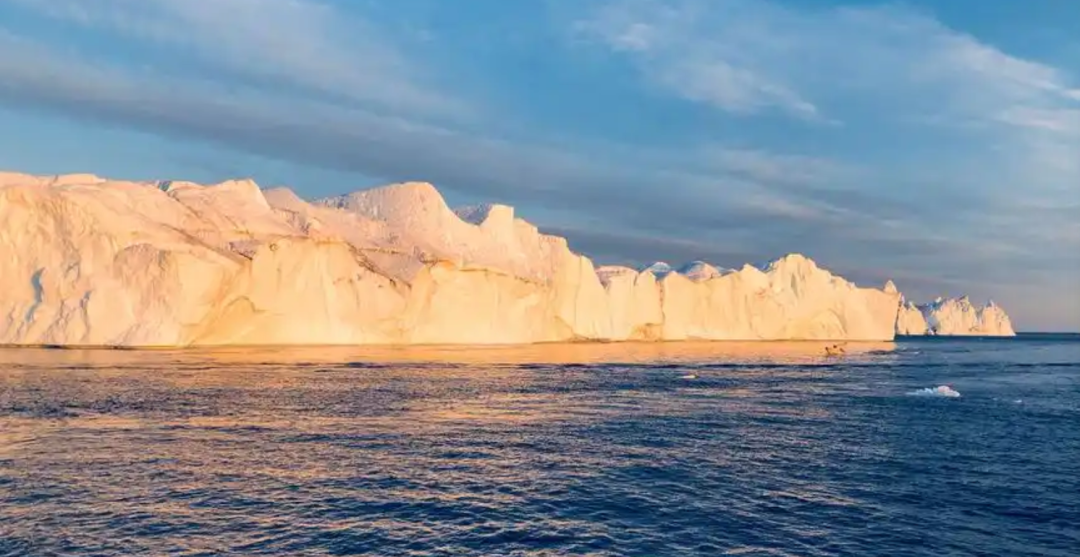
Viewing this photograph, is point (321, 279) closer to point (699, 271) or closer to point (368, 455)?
point (368, 455)

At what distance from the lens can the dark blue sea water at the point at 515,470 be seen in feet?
42.4

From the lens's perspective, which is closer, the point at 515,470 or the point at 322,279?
the point at 515,470

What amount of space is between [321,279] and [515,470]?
178ft

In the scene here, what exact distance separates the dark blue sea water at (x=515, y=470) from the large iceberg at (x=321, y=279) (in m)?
21.8

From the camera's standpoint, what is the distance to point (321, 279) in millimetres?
68875

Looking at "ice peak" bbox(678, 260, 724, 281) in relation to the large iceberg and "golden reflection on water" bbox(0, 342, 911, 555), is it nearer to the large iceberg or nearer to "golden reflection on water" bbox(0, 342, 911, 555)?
the large iceberg

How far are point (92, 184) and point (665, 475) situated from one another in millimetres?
64628

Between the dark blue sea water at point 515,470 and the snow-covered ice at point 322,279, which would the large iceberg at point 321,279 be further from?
the dark blue sea water at point 515,470

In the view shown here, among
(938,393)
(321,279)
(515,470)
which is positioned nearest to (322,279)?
(321,279)

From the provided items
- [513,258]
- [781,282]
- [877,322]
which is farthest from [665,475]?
[877,322]

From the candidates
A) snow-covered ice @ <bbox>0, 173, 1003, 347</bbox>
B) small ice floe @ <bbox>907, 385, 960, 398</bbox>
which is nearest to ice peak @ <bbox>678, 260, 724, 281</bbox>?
snow-covered ice @ <bbox>0, 173, 1003, 347</bbox>

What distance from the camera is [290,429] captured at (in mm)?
23172

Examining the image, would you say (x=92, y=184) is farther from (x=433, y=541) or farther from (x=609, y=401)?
(x=433, y=541)

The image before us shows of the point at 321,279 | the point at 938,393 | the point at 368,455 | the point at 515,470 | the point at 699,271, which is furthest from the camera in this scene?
the point at 699,271
